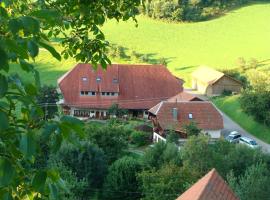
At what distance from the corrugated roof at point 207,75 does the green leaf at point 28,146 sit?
51633mm

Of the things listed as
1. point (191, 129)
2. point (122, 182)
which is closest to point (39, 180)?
point (122, 182)

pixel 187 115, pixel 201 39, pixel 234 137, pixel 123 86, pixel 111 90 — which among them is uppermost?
pixel 201 39

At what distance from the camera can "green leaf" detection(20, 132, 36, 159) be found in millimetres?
2456

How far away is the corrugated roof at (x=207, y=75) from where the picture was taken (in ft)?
177

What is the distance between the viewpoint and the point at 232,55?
64.6 metres

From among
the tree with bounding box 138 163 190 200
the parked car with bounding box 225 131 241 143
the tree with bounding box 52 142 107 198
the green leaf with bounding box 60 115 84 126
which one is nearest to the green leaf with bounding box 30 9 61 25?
the green leaf with bounding box 60 115 84 126

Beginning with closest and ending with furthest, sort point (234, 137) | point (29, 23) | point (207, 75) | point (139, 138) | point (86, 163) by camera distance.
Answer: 1. point (29, 23)
2. point (86, 163)
3. point (139, 138)
4. point (234, 137)
5. point (207, 75)

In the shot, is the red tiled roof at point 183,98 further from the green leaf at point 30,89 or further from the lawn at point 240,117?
the green leaf at point 30,89

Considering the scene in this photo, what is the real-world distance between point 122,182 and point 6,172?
23.2 m

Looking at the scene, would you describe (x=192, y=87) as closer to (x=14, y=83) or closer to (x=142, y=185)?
(x=142, y=185)

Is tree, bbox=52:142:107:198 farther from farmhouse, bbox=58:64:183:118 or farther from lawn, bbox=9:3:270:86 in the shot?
lawn, bbox=9:3:270:86

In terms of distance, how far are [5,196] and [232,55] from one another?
63.6m

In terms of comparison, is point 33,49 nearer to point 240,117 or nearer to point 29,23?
point 29,23

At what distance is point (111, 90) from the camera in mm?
44656
